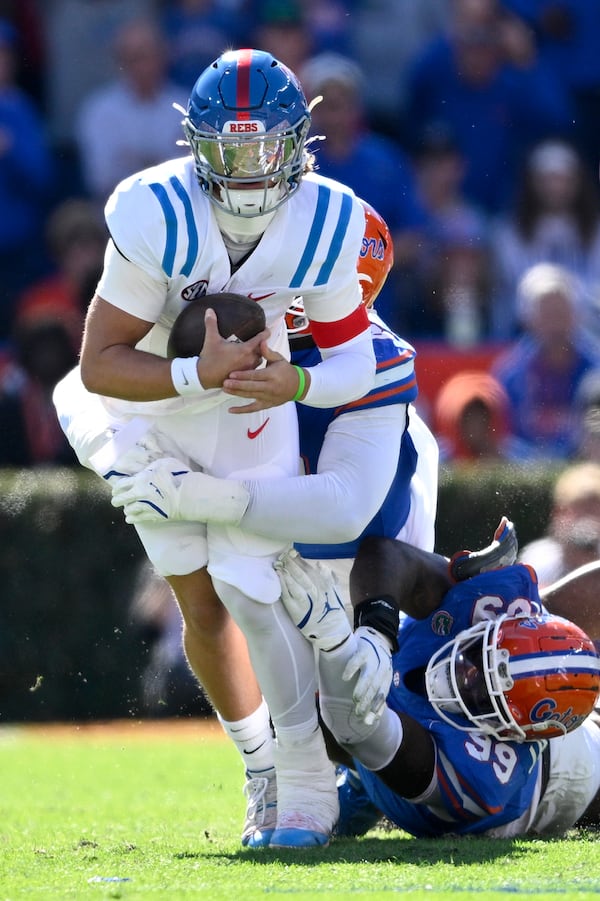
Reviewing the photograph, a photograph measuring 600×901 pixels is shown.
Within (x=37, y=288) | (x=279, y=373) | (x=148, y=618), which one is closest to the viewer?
(x=279, y=373)

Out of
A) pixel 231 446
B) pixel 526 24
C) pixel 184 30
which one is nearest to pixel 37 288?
pixel 184 30

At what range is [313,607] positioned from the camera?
405 cm

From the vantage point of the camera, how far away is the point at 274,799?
4301mm

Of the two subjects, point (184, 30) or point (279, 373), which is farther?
point (184, 30)

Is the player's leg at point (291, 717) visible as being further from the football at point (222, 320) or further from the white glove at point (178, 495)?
the football at point (222, 320)

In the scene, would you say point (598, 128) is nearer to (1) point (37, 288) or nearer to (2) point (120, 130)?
(2) point (120, 130)

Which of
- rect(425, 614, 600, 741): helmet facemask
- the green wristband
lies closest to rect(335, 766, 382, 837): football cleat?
rect(425, 614, 600, 741): helmet facemask

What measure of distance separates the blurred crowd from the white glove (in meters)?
4.41

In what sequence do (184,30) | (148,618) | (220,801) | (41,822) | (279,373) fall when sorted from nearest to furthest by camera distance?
1. (279,373)
2. (41,822)
3. (220,801)
4. (148,618)
5. (184,30)

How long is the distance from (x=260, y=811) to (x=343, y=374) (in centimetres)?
124

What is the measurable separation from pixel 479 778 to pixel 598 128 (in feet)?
26.5

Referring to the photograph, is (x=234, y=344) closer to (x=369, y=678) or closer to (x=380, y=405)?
(x=380, y=405)

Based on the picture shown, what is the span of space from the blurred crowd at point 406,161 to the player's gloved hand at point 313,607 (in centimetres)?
434

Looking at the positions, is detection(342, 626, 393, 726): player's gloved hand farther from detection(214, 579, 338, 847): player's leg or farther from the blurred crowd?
the blurred crowd
